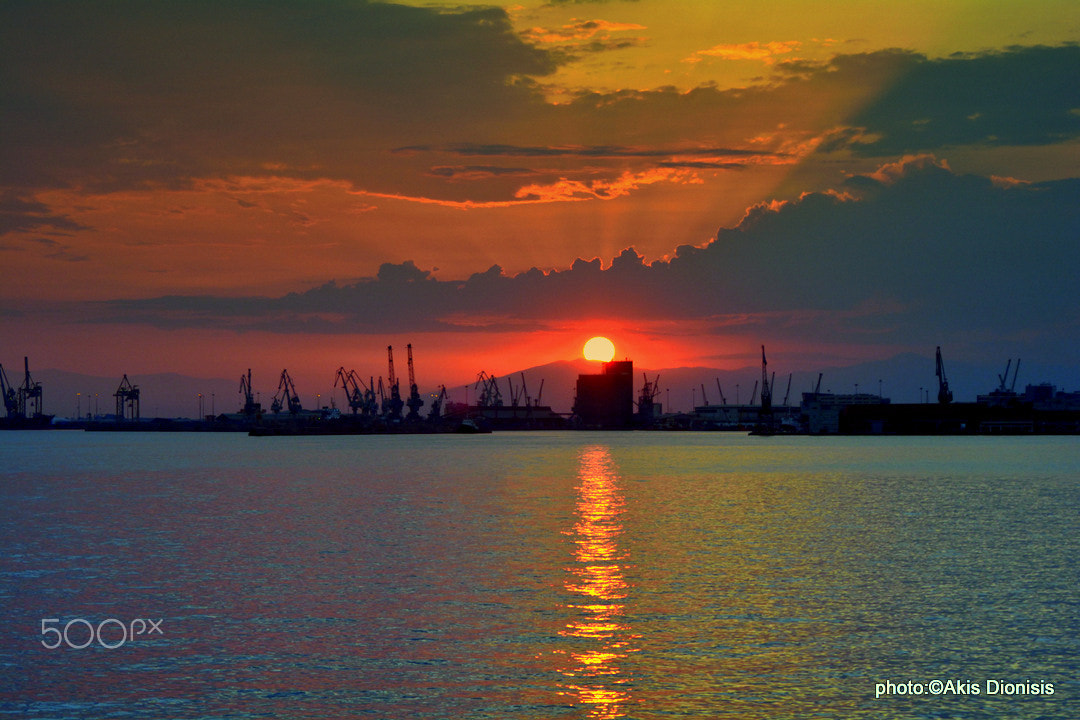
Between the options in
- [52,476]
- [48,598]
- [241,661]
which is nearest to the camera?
[241,661]

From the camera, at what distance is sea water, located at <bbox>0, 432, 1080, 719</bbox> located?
2398 cm

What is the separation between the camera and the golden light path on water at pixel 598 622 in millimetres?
24125

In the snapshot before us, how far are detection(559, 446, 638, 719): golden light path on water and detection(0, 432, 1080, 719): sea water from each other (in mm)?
114

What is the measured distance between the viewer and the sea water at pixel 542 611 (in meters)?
24.0

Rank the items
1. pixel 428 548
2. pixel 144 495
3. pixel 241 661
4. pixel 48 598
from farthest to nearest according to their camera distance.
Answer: pixel 144 495, pixel 428 548, pixel 48 598, pixel 241 661

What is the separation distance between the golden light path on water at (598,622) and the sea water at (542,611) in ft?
0.38

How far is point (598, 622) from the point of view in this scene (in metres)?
32.1

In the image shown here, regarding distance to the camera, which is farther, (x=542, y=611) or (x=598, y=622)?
(x=542, y=611)

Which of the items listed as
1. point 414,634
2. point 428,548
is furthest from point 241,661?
point 428,548

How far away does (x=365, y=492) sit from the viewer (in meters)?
91.6

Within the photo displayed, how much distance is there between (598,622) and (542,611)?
8.03 ft

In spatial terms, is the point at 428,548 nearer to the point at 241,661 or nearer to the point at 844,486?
the point at 241,661

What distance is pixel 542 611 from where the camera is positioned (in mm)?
33906

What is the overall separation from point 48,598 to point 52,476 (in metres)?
96.5
